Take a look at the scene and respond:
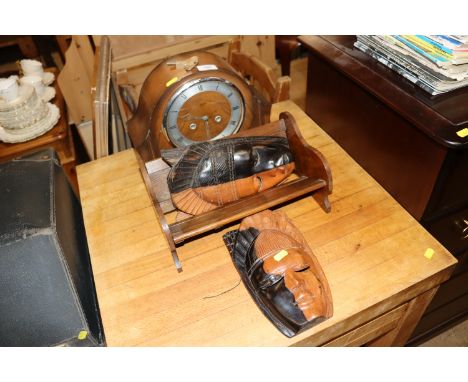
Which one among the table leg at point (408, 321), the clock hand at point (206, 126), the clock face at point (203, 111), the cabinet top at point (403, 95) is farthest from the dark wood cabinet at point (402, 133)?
the clock hand at point (206, 126)

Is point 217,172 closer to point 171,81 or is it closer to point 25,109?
point 171,81

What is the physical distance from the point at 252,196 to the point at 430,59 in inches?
24.7

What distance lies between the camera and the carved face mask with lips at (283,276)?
94cm

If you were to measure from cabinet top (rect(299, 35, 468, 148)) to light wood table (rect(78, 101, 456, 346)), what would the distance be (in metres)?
0.30

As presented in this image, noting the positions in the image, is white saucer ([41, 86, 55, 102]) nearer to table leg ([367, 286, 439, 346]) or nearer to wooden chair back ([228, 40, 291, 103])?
wooden chair back ([228, 40, 291, 103])

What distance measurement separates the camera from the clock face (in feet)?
3.98

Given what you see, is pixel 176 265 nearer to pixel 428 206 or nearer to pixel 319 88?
pixel 428 206

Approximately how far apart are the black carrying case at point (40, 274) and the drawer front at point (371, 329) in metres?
0.67

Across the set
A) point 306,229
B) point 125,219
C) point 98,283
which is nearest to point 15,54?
point 125,219

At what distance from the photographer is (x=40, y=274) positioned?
0.95 m

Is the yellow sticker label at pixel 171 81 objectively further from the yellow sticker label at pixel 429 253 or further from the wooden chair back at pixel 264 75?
the yellow sticker label at pixel 429 253

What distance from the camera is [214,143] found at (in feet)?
3.75

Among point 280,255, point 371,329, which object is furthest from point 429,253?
point 280,255

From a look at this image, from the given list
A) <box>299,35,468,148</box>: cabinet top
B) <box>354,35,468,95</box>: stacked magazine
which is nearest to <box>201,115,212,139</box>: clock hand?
<box>299,35,468,148</box>: cabinet top
